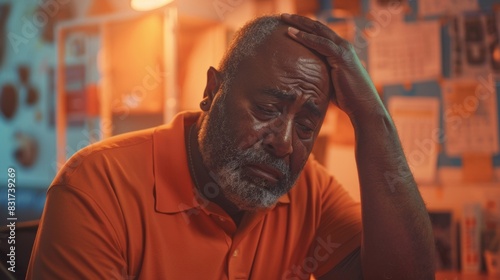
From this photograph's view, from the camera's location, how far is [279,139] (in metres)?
1.19

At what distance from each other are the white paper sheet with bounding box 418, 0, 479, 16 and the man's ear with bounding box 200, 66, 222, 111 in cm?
166

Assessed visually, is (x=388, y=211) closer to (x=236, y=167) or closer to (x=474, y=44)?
(x=236, y=167)

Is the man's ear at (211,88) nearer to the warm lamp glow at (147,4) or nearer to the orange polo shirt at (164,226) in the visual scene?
the orange polo shirt at (164,226)

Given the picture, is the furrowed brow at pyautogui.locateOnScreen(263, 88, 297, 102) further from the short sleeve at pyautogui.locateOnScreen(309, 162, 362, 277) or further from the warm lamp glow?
the warm lamp glow

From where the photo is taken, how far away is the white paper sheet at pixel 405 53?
2.62 metres

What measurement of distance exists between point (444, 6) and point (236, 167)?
1.84 metres

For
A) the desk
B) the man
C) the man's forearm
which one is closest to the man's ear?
the man

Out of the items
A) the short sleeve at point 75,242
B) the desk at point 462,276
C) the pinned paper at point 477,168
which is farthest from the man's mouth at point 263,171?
the pinned paper at point 477,168

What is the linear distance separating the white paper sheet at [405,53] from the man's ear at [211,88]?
1556 millimetres

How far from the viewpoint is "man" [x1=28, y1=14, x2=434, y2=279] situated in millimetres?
1136

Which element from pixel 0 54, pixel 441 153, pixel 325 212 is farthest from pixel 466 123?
pixel 0 54

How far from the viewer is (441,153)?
8.52ft

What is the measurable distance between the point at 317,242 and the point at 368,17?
1669mm

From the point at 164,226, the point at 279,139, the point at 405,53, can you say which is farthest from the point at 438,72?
the point at 164,226
